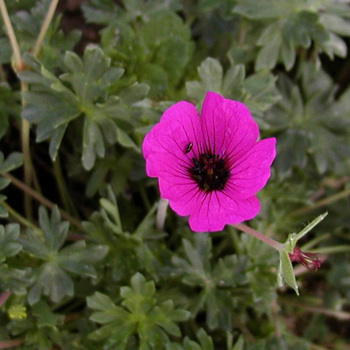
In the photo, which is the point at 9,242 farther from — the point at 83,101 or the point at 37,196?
the point at 83,101

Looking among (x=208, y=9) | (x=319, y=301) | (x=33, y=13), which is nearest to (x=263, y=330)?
(x=319, y=301)

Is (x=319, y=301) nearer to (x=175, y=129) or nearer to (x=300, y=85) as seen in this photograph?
(x=300, y=85)

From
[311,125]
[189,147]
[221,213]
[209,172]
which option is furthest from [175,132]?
[311,125]

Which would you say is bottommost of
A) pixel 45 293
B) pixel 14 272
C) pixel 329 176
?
pixel 329 176

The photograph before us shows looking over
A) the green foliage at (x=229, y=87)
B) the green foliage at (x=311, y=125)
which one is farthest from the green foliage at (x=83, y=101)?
the green foliage at (x=311, y=125)

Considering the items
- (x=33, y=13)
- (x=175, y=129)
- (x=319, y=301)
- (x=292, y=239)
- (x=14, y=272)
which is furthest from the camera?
(x=319, y=301)

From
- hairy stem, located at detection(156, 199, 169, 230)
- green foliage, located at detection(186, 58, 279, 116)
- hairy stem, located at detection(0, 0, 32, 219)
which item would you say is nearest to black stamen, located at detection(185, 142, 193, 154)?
hairy stem, located at detection(156, 199, 169, 230)
